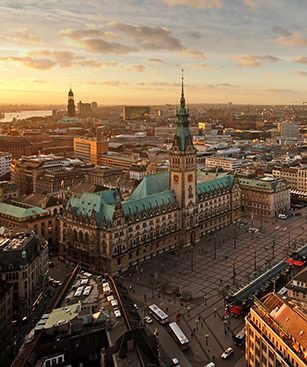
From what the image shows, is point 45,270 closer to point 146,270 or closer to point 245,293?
point 146,270

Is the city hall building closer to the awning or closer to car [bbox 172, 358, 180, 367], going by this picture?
the awning

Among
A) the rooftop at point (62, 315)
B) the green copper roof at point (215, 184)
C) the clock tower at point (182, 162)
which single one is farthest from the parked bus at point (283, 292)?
the green copper roof at point (215, 184)

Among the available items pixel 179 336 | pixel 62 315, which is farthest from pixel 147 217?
pixel 62 315

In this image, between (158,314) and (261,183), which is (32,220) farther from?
(261,183)

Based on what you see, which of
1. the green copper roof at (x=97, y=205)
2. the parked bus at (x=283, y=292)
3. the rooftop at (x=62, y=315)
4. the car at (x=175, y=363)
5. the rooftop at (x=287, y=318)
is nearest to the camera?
the rooftop at (x=287, y=318)

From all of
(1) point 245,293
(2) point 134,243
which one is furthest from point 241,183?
(1) point 245,293

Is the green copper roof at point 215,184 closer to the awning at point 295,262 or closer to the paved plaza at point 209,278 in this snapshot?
the paved plaza at point 209,278
